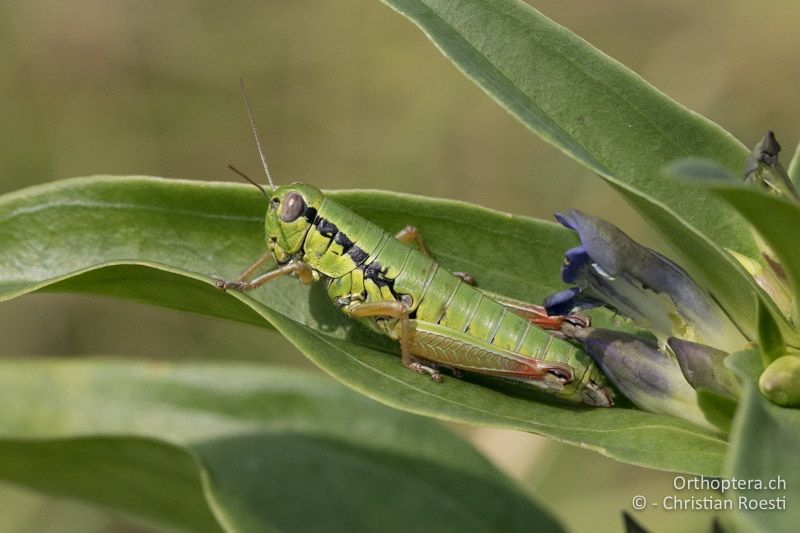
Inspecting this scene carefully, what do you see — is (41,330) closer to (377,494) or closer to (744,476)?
(377,494)

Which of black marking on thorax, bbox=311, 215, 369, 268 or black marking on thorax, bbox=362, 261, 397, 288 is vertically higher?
black marking on thorax, bbox=311, 215, 369, 268

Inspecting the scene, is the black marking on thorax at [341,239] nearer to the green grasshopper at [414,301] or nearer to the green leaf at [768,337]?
the green grasshopper at [414,301]

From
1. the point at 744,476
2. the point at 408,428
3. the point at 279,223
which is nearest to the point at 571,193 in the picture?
the point at 408,428

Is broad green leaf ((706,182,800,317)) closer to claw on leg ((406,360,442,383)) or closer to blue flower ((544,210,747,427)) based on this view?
blue flower ((544,210,747,427))

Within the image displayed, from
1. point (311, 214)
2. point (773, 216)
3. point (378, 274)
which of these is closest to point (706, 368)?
point (773, 216)

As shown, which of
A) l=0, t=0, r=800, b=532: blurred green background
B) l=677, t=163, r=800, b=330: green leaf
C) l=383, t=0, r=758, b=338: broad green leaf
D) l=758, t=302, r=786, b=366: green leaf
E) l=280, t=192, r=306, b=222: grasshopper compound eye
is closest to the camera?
l=677, t=163, r=800, b=330: green leaf

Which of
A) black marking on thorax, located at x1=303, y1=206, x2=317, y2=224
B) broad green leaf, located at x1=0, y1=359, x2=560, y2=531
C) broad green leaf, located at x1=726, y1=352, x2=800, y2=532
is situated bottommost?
broad green leaf, located at x1=0, y1=359, x2=560, y2=531

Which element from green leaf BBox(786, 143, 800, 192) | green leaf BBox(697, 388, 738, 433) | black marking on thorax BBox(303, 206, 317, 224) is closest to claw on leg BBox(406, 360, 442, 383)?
green leaf BBox(697, 388, 738, 433)
